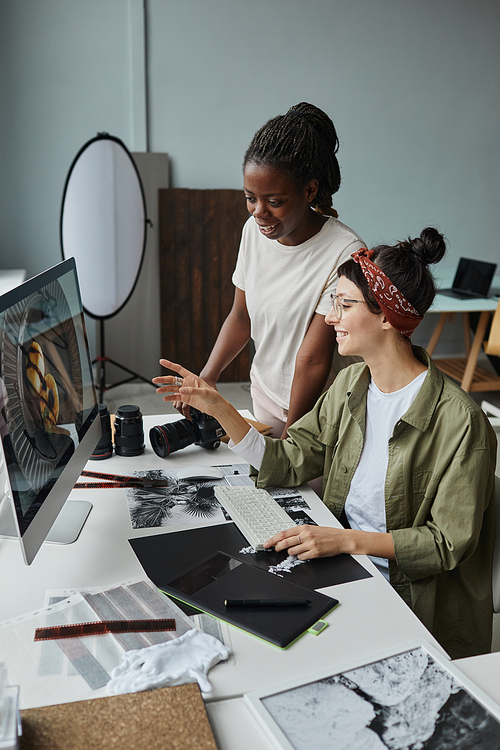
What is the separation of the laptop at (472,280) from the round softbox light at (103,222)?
2.22 meters

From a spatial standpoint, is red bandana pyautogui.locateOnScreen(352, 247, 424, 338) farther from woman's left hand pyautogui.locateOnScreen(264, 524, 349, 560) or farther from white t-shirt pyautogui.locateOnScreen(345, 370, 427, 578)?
woman's left hand pyautogui.locateOnScreen(264, 524, 349, 560)

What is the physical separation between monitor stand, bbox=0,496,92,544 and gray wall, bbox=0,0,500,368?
3432 mm

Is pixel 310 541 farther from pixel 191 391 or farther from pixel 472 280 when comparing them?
pixel 472 280

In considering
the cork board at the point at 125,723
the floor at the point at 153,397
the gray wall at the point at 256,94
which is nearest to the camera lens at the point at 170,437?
the cork board at the point at 125,723

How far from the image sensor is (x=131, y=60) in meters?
4.23

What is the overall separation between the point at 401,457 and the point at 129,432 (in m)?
0.71

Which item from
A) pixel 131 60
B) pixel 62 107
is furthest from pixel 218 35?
pixel 62 107


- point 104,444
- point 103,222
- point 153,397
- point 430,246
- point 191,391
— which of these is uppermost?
point 430,246

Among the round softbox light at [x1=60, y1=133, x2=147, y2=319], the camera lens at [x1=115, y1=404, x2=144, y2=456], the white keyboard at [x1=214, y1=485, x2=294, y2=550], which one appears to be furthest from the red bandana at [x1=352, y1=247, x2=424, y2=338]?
the round softbox light at [x1=60, y1=133, x2=147, y2=319]

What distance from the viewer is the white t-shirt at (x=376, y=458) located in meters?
1.41

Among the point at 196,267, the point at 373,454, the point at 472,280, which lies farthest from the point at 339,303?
the point at 472,280

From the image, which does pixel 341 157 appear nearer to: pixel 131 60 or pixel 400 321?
pixel 131 60

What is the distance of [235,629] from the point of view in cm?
101

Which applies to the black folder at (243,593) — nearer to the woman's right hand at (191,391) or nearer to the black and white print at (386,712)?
the black and white print at (386,712)
